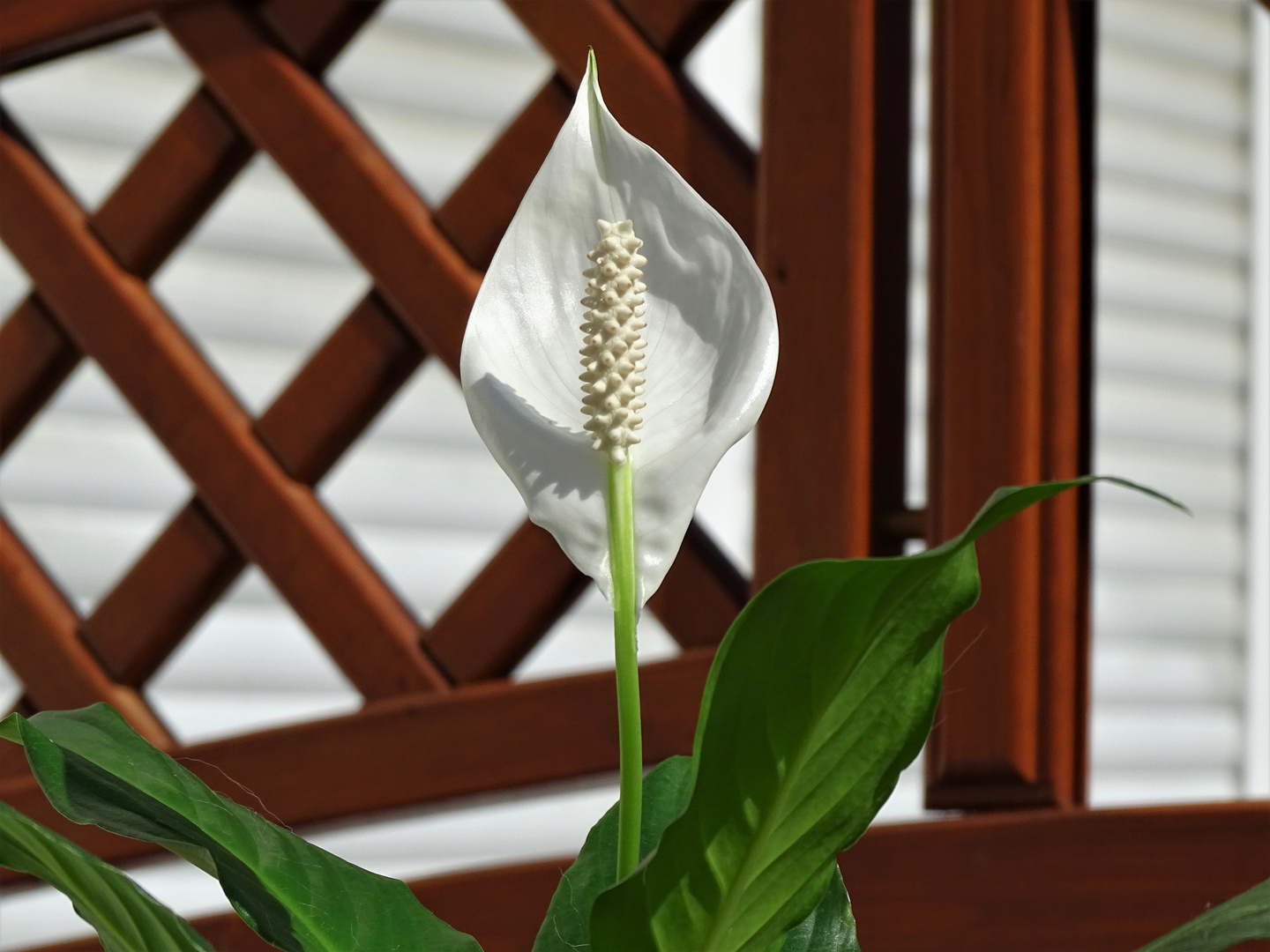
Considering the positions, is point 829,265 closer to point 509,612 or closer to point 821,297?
point 821,297

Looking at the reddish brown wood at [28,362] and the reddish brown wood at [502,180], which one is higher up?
the reddish brown wood at [502,180]

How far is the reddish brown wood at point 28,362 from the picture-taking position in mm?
594

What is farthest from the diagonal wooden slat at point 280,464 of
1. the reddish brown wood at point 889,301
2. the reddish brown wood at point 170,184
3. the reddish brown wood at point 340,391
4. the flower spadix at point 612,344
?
the flower spadix at point 612,344

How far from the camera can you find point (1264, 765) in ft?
4.87

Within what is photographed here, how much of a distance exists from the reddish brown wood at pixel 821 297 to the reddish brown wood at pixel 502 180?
12cm

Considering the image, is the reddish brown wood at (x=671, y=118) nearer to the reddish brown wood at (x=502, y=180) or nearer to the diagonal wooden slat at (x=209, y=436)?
the reddish brown wood at (x=502, y=180)

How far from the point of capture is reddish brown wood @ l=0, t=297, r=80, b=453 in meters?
0.59

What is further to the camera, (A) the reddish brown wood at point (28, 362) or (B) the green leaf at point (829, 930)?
(A) the reddish brown wood at point (28, 362)

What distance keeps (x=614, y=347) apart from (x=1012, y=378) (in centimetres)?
22

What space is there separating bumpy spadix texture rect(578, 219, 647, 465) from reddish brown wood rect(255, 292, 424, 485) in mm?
337

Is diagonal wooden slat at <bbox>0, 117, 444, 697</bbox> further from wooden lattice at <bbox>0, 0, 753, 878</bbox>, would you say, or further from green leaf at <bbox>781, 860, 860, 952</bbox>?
green leaf at <bbox>781, 860, 860, 952</bbox>

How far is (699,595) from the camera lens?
1.47 ft

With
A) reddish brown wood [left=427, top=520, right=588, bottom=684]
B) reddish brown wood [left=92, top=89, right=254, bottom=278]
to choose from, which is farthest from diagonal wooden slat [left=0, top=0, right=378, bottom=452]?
reddish brown wood [left=427, top=520, right=588, bottom=684]

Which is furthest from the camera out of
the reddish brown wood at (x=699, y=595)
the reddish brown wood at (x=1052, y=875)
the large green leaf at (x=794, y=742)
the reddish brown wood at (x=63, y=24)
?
the reddish brown wood at (x=63, y=24)
